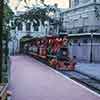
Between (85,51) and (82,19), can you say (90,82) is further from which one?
(82,19)

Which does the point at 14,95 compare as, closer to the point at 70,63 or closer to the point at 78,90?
the point at 78,90

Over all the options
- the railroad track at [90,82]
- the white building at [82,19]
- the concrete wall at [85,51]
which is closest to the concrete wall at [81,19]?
the white building at [82,19]

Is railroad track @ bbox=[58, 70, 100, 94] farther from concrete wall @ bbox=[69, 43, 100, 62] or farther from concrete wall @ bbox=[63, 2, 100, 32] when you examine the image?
concrete wall @ bbox=[63, 2, 100, 32]

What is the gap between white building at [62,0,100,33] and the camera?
5591cm

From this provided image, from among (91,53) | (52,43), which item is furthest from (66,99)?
(91,53)

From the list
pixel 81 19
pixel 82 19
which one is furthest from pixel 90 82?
pixel 81 19

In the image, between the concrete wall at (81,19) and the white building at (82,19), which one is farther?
the concrete wall at (81,19)

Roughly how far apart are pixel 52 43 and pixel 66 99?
24.3 m

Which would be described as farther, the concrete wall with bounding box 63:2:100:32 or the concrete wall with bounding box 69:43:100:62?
the concrete wall with bounding box 63:2:100:32

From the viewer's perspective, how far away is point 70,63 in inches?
1452

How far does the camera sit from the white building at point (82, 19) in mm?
55906

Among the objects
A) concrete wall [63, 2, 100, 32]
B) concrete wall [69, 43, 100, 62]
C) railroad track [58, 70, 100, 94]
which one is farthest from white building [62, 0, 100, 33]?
railroad track [58, 70, 100, 94]

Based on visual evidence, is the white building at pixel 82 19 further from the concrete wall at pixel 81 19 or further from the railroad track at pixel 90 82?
the railroad track at pixel 90 82

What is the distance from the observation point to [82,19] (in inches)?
2378
